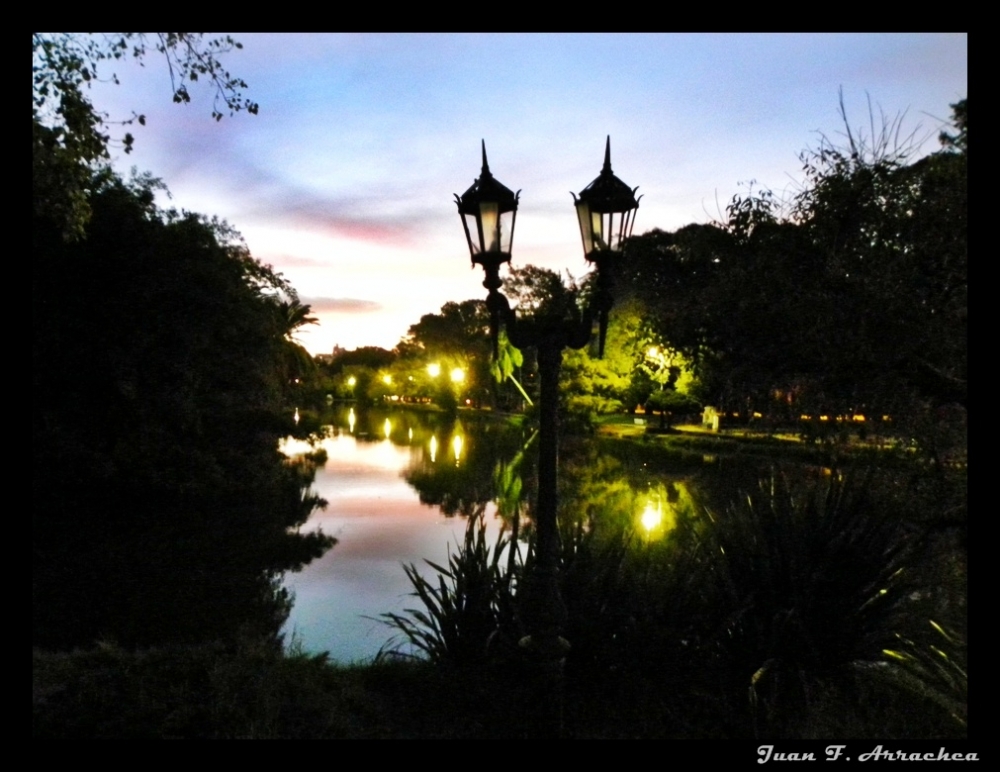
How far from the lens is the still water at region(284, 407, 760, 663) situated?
9.66 m

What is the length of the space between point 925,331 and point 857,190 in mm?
1455

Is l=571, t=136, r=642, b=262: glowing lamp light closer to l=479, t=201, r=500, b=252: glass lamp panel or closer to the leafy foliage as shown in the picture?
l=479, t=201, r=500, b=252: glass lamp panel

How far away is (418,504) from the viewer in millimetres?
18406

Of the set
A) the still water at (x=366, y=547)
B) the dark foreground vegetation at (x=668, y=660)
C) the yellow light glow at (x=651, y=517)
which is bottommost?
the still water at (x=366, y=547)

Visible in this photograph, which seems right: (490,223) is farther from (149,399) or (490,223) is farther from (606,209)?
(149,399)

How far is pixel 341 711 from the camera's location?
14.3ft

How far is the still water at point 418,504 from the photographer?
9.66 meters

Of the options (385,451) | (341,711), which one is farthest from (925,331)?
(385,451)

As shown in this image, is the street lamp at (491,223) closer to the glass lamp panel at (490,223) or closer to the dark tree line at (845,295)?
the glass lamp panel at (490,223)

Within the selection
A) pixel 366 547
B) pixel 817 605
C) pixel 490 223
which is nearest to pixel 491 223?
pixel 490 223

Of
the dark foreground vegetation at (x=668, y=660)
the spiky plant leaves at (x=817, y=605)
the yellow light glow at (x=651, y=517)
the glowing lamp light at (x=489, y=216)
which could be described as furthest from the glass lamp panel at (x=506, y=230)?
the yellow light glow at (x=651, y=517)

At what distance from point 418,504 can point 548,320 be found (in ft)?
49.0

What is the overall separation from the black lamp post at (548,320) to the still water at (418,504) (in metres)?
0.91
